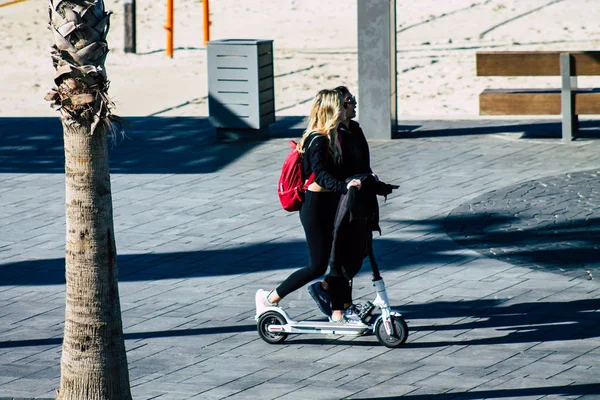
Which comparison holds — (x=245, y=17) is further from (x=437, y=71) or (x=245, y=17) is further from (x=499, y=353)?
(x=499, y=353)

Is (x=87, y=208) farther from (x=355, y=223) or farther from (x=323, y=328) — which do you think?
(x=323, y=328)

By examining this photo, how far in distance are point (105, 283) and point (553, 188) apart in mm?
7075

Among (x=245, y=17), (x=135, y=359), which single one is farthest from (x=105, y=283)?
(x=245, y=17)

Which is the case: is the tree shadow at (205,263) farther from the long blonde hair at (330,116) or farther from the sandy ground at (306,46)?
the sandy ground at (306,46)

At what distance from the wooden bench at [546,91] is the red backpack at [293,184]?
748 centimetres

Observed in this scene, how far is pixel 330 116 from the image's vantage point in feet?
23.9

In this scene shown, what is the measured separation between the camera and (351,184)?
7090 mm

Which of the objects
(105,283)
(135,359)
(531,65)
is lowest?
(135,359)

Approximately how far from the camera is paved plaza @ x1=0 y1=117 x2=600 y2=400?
684 centimetres

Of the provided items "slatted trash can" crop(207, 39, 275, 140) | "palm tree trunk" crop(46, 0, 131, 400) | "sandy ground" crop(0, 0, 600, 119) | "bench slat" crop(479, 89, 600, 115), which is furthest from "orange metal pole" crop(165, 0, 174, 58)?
"palm tree trunk" crop(46, 0, 131, 400)

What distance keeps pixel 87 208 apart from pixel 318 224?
2.13m

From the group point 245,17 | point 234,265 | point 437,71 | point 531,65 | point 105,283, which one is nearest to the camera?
point 105,283

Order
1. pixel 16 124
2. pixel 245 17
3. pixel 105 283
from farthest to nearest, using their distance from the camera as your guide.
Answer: pixel 245 17 < pixel 16 124 < pixel 105 283

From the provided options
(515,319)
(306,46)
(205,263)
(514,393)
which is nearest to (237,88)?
(205,263)
